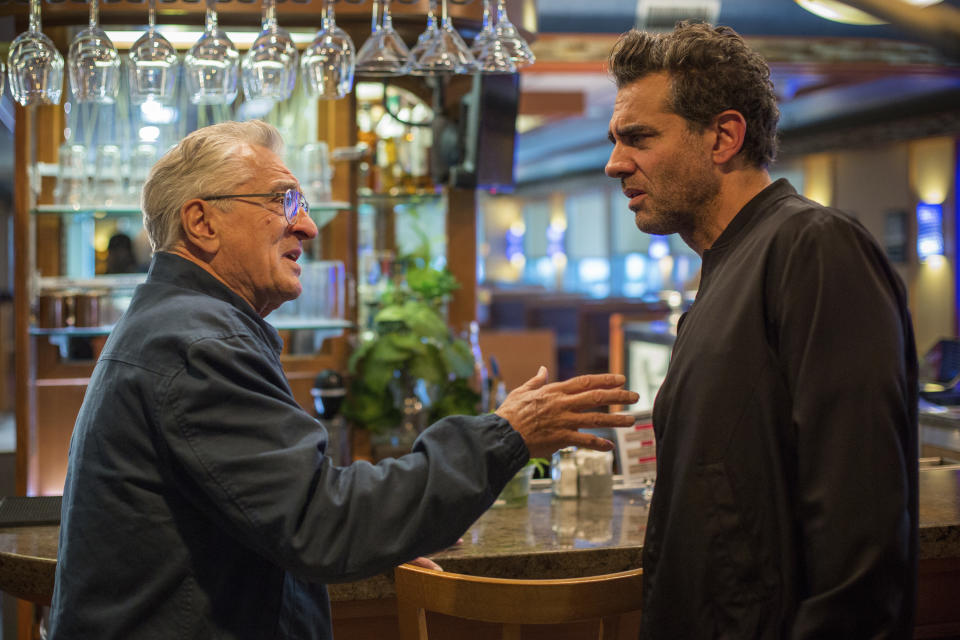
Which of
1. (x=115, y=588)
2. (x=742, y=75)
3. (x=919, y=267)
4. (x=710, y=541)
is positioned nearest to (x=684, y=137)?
(x=742, y=75)

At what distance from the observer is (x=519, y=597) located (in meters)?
1.42

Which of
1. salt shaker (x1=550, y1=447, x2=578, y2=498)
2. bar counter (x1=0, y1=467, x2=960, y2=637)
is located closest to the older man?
bar counter (x1=0, y1=467, x2=960, y2=637)

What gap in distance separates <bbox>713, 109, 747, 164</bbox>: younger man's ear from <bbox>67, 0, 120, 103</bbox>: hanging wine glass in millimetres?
1518

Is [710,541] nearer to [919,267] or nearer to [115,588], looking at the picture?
[115,588]

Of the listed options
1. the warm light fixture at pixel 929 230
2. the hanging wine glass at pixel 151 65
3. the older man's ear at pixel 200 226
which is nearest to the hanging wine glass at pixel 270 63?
the hanging wine glass at pixel 151 65

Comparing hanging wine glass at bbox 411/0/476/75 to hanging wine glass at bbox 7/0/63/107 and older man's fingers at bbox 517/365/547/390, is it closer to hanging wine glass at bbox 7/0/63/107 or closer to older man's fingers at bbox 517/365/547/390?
hanging wine glass at bbox 7/0/63/107

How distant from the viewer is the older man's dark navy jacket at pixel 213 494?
1.19m

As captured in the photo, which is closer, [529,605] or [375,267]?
[529,605]

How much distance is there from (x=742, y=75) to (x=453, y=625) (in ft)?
3.36

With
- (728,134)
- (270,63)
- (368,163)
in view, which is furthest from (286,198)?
(368,163)

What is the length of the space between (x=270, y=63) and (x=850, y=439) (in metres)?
1.68

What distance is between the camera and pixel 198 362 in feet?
3.97

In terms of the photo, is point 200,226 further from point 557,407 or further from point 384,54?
point 384,54

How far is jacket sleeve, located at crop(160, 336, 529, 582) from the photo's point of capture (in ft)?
3.88
